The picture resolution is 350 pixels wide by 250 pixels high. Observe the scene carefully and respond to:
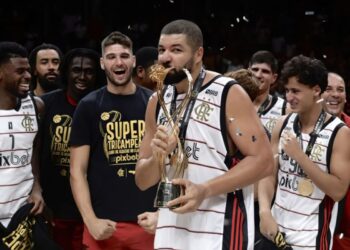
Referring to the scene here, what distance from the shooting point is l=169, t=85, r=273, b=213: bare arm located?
338cm

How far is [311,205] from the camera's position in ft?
14.1

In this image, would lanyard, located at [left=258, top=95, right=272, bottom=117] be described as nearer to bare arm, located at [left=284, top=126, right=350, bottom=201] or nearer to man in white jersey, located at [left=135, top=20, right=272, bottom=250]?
bare arm, located at [left=284, top=126, right=350, bottom=201]

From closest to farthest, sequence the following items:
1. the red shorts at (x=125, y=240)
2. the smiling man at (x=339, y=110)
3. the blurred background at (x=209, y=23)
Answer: the red shorts at (x=125, y=240) → the smiling man at (x=339, y=110) → the blurred background at (x=209, y=23)

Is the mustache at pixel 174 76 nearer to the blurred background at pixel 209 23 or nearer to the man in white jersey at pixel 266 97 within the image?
the man in white jersey at pixel 266 97

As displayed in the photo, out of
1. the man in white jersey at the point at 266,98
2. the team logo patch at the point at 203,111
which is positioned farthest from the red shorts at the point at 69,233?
the team logo patch at the point at 203,111

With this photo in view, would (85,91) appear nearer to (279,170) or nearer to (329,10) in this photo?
(279,170)

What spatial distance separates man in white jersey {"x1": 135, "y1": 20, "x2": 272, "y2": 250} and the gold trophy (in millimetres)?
92

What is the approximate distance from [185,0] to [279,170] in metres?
8.93

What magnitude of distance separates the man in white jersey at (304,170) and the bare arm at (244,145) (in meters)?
0.73

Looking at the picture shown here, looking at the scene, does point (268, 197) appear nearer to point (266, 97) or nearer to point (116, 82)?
point (116, 82)

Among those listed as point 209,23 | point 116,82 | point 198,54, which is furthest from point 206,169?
point 209,23

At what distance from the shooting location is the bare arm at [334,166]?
4117mm

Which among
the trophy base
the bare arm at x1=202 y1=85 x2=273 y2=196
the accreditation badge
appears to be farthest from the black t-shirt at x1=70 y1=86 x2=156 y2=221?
the trophy base

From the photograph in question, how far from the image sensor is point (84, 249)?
4.91m
